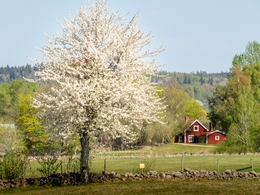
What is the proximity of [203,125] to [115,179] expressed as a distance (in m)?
72.4

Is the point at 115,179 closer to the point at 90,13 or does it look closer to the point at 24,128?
the point at 90,13

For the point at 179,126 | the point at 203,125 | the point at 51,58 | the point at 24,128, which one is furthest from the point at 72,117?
the point at 203,125

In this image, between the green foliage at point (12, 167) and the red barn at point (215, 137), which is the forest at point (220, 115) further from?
the green foliage at point (12, 167)

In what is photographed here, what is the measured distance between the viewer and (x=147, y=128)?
7419cm

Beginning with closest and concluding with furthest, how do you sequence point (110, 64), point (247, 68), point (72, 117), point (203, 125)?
1. point (72, 117)
2. point (110, 64)
3. point (247, 68)
4. point (203, 125)

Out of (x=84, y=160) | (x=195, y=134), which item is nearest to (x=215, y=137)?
(x=195, y=134)

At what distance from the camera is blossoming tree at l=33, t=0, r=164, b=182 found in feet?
84.2

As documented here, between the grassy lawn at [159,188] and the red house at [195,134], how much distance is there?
2731 inches

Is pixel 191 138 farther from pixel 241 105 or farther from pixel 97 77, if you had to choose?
pixel 97 77

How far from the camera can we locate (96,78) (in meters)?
25.8

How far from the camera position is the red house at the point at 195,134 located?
95625 millimetres

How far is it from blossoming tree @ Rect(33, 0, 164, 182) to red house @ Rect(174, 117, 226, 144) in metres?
69.3

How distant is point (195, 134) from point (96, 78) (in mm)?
74003

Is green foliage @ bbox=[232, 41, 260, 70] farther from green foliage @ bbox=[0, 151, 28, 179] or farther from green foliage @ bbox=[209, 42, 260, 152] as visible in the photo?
green foliage @ bbox=[0, 151, 28, 179]
